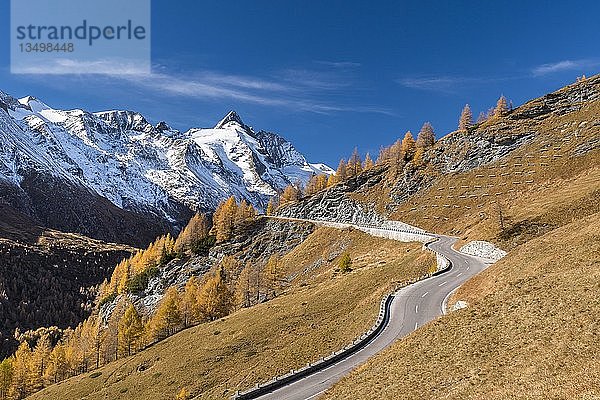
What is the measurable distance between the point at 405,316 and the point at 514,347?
18888 mm

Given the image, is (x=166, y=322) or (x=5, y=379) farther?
(x=166, y=322)

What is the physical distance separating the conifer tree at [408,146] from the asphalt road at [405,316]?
9968 centimetres

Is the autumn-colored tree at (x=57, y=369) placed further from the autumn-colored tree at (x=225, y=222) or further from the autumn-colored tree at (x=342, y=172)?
the autumn-colored tree at (x=342, y=172)

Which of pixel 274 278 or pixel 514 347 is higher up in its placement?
pixel 514 347

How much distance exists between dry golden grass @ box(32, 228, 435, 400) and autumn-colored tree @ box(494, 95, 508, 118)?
107 meters

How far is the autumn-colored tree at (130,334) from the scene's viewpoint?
83875 millimetres

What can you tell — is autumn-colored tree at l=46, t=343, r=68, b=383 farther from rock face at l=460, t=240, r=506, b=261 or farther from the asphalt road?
rock face at l=460, t=240, r=506, b=261

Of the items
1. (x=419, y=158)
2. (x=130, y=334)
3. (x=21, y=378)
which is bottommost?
(x=21, y=378)

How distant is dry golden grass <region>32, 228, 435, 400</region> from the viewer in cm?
4419

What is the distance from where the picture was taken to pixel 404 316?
138ft

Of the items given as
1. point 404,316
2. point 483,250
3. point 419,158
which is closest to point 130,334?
point 404,316

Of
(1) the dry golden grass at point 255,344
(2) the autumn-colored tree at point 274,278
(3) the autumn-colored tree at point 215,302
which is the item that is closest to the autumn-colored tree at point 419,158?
(1) the dry golden grass at point 255,344

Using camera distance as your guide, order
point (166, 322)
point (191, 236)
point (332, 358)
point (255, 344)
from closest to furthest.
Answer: point (332, 358) < point (255, 344) < point (166, 322) < point (191, 236)

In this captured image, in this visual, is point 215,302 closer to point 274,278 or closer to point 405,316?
point 274,278
